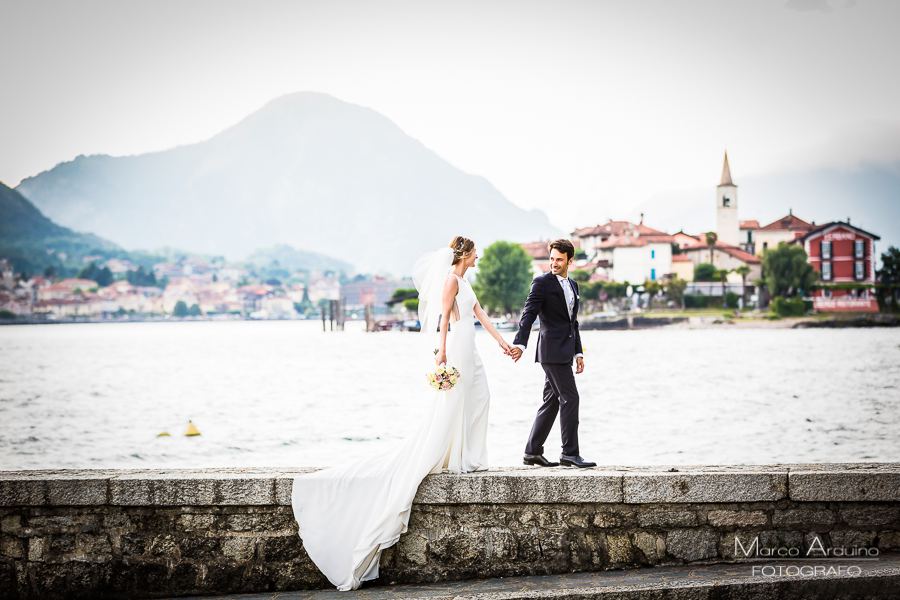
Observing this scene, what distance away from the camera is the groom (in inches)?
223

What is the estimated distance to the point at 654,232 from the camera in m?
121

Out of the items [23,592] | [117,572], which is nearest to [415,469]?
[117,572]

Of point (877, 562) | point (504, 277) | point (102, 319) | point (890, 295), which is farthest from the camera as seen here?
point (102, 319)

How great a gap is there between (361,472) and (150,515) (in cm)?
142

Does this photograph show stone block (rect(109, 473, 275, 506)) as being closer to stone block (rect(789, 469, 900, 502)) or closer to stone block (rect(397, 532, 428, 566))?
stone block (rect(397, 532, 428, 566))

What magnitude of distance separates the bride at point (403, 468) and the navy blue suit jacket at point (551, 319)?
576 mm

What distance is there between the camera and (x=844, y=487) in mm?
4754

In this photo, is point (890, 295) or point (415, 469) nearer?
point (415, 469)

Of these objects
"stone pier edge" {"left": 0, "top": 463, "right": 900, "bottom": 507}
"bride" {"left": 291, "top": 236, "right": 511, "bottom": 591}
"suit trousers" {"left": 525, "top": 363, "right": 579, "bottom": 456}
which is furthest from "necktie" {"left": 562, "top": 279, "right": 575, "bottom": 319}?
"stone pier edge" {"left": 0, "top": 463, "right": 900, "bottom": 507}

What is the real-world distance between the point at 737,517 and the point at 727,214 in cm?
13479

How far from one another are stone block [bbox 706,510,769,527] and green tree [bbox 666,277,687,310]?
9818 centimetres

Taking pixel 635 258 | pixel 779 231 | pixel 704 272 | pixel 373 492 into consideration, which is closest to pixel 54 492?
pixel 373 492

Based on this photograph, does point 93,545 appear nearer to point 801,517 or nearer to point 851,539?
point 801,517

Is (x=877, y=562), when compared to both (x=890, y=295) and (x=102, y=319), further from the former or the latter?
(x=102, y=319)
